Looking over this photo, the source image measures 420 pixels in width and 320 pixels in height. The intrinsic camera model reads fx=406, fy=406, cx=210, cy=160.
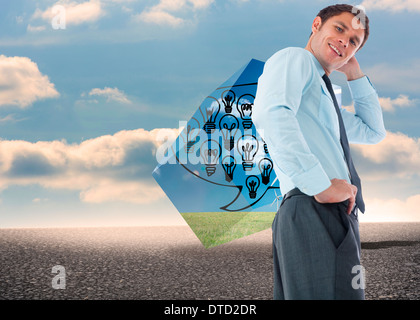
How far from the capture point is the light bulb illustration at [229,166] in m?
5.66

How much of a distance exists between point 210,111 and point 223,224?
70.1 inches

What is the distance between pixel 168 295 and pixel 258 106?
3.55m

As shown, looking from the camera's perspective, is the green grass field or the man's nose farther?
the green grass field

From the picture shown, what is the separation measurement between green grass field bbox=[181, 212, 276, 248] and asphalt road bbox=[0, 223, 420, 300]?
0.98ft

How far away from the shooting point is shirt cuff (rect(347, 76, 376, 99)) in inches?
87.0

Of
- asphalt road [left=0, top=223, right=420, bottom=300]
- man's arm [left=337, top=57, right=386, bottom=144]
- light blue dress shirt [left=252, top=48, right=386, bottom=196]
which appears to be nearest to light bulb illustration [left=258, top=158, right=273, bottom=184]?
asphalt road [left=0, top=223, right=420, bottom=300]

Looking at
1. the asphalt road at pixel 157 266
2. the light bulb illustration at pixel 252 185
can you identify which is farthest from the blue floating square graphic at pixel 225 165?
the asphalt road at pixel 157 266

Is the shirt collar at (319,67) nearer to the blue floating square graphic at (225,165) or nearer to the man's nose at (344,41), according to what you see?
the man's nose at (344,41)

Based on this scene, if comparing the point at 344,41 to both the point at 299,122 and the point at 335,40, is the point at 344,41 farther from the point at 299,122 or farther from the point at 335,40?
the point at 299,122

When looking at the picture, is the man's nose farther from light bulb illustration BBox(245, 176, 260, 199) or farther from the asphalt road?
light bulb illustration BBox(245, 176, 260, 199)

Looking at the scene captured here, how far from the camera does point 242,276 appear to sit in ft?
17.4

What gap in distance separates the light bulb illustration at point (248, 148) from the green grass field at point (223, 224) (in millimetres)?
801
